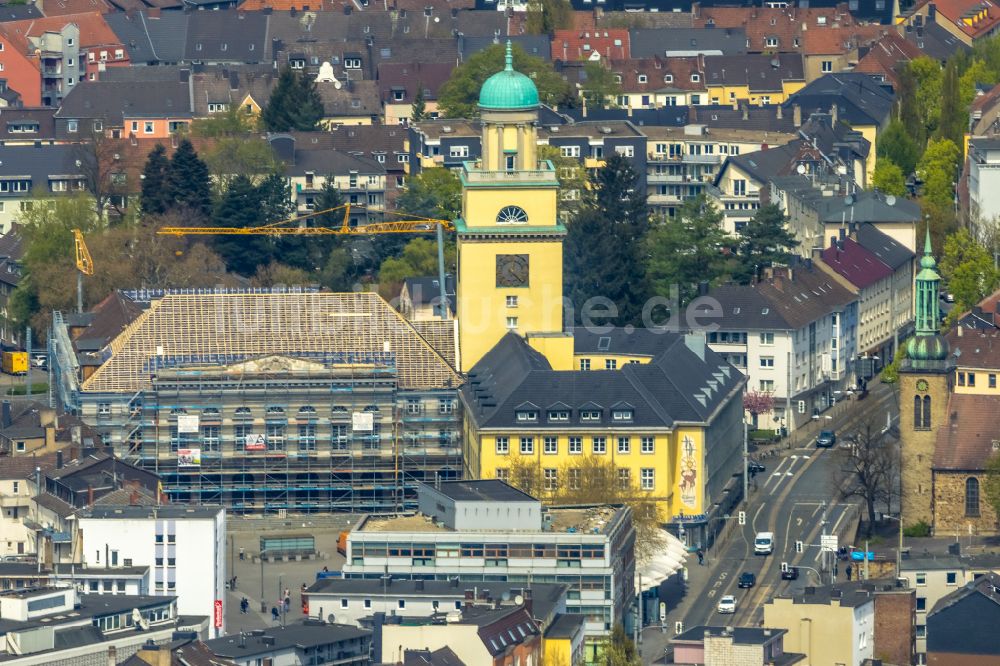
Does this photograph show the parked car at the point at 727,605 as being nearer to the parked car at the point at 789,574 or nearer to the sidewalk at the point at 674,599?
the sidewalk at the point at 674,599

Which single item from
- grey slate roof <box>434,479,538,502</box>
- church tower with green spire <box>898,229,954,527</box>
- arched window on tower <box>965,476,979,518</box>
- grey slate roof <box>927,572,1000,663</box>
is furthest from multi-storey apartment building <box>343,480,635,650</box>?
arched window on tower <box>965,476,979,518</box>

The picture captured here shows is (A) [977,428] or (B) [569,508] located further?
(A) [977,428]

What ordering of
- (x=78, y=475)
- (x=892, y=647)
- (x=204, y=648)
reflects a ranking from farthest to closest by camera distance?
(x=78, y=475) → (x=892, y=647) → (x=204, y=648)

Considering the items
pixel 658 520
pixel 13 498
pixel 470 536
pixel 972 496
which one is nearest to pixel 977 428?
pixel 972 496

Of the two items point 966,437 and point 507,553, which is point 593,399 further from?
point 507,553

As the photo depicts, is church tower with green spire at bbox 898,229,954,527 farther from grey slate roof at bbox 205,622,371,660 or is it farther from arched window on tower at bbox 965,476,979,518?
grey slate roof at bbox 205,622,371,660

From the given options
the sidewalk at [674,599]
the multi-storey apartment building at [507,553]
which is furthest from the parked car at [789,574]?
the multi-storey apartment building at [507,553]

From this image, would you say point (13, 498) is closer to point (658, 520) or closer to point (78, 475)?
point (78, 475)
